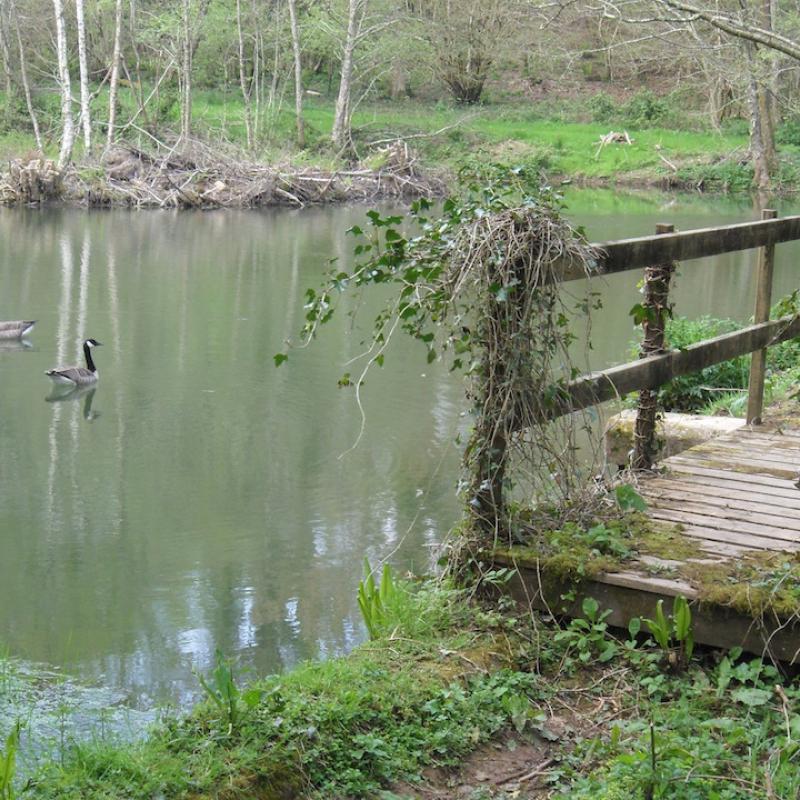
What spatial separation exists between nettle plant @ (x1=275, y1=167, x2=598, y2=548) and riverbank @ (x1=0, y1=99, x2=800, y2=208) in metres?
18.7

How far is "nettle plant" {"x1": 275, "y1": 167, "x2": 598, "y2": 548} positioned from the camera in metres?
4.70

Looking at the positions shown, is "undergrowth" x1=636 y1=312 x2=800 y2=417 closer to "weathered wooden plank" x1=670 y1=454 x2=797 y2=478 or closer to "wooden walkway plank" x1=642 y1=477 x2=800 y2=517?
"weathered wooden plank" x1=670 y1=454 x2=797 y2=478

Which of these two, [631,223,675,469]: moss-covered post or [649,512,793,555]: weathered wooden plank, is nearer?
[649,512,793,555]: weathered wooden plank

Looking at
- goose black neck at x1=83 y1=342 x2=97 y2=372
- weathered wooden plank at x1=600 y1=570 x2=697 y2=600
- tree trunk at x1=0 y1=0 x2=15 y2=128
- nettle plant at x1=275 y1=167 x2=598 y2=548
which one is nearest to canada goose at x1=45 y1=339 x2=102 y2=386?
goose black neck at x1=83 y1=342 x2=97 y2=372

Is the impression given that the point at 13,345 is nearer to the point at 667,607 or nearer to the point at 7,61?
the point at 667,607

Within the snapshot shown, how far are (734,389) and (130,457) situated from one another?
17.2 feet

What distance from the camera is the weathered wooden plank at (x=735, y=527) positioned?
5.07m

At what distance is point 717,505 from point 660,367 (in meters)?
0.75

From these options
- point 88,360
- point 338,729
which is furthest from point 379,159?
point 338,729

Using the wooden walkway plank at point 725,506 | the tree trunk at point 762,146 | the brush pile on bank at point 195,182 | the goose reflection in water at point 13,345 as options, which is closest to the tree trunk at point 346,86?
the brush pile on bank at point 195,182

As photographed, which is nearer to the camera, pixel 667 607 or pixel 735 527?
pixel 667 607

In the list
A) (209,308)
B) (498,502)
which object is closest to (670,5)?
(498,502)

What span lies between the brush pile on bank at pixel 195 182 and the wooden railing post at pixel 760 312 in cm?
2623

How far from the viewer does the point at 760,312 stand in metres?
7.27
